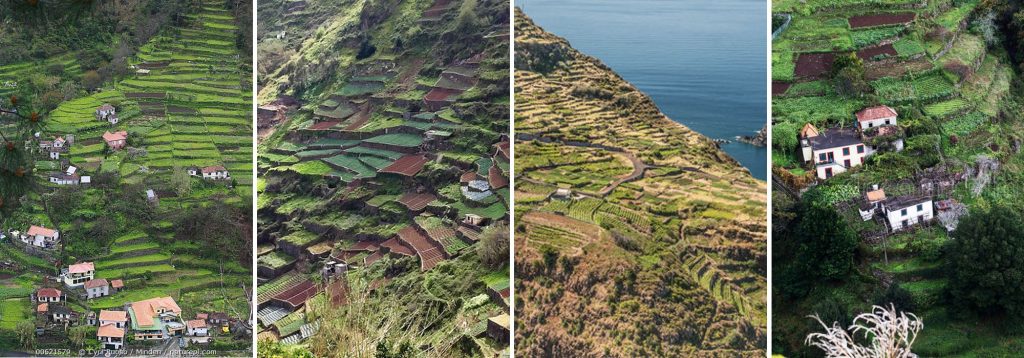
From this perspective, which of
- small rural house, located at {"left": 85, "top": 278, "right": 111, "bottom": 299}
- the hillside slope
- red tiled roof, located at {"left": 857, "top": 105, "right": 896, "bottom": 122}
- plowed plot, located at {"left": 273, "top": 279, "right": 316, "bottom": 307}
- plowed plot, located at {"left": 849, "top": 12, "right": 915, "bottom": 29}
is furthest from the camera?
small rural house, located at {"left": 85, "top": 278, "right": 111, "bottom": 299}

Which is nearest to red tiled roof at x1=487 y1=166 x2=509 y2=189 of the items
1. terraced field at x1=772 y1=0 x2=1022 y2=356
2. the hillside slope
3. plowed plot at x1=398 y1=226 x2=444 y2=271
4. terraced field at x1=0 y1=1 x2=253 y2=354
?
the hillside slope

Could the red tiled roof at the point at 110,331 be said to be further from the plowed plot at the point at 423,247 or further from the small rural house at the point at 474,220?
the small rural house at the point at 474,220

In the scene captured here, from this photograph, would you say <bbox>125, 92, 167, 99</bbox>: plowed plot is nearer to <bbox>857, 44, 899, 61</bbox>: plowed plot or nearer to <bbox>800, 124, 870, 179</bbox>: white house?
<bbox>800, 124, 870, 179</bbox>: white house

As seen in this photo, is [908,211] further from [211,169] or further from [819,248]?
[211,169]

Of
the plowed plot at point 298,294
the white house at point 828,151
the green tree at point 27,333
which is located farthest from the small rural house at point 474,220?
the green tree at point 27,333

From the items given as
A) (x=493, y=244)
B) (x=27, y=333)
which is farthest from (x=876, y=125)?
(x=27, y=333)
